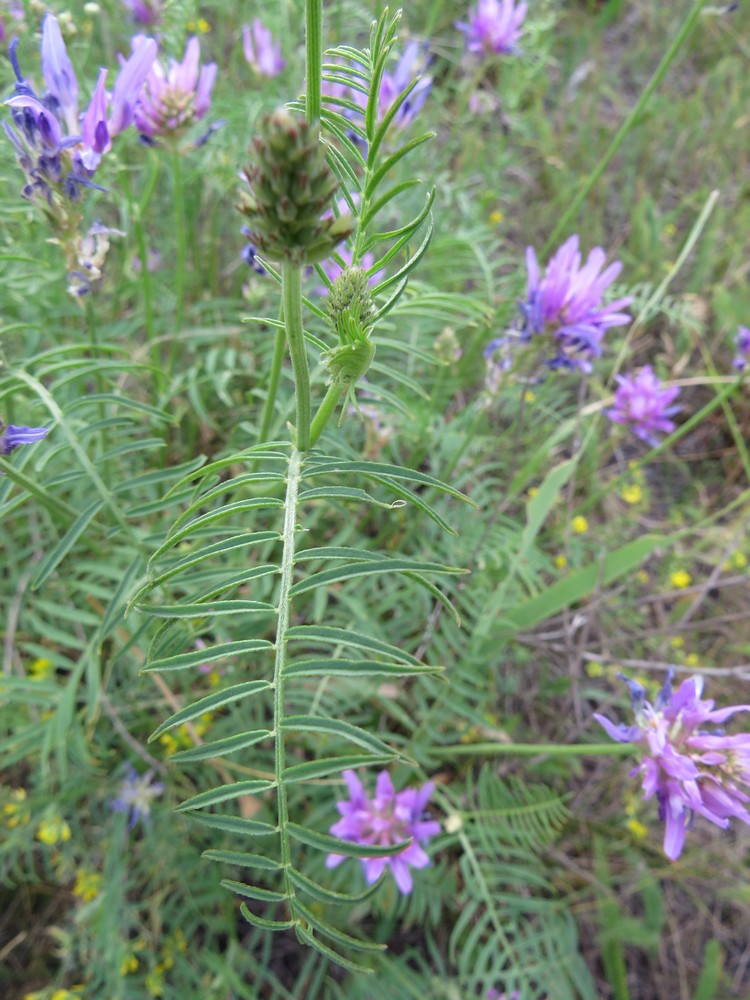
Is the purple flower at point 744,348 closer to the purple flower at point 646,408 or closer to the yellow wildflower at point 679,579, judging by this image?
the purple flower at point 646,408

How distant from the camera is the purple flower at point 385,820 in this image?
158 centimetres

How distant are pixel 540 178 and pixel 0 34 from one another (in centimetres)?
238


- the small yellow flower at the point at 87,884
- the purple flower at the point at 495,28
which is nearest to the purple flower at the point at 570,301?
the purple flower at the point at 495,28

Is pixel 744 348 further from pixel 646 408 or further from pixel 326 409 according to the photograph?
pixel 326 409

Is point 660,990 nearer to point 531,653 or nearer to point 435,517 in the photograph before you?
point 531,653

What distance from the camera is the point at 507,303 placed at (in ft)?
5.92

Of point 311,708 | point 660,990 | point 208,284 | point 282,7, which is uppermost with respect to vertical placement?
point 282,7

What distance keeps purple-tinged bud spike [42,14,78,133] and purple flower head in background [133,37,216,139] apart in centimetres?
28

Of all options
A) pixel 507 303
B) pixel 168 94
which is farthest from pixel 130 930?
pixel 168 94

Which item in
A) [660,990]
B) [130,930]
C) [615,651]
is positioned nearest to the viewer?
[130,930]

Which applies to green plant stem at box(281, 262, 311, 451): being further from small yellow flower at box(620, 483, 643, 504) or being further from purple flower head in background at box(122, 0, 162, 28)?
small yellow flower at box(620, 483, 643, 504)

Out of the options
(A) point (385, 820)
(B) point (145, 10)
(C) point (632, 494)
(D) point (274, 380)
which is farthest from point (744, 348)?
(B) point (145, 10)

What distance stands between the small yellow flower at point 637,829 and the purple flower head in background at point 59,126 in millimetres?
2060

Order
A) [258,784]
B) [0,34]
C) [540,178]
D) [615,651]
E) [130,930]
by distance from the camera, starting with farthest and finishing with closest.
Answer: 1. [540,178]
2. [615,651]
3. [130,930]
4. [0,34]
5. [258,784]
